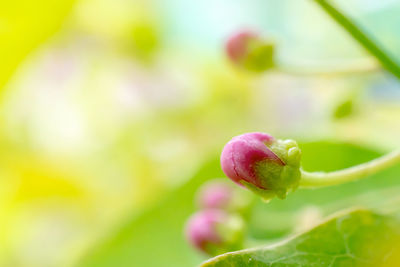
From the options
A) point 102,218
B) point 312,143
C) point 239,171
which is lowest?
point 102,218

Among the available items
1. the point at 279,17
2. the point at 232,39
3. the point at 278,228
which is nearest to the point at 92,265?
the point at 278,228

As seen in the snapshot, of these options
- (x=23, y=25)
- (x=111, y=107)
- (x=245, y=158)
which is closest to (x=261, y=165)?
(x=245, y=158)

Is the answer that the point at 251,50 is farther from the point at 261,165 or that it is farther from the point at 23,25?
the point at 23,25

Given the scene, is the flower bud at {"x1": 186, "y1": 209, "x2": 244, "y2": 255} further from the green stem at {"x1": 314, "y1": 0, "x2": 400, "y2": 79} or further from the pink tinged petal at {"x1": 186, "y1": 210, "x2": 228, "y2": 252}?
the green stem at {"x1": 314, "y1": 0, "x2": 400, "y2": 79}

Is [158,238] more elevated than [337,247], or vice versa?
[337,247]

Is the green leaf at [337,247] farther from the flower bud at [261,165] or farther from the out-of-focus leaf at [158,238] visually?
the out-of-focus leaf at [158,238]

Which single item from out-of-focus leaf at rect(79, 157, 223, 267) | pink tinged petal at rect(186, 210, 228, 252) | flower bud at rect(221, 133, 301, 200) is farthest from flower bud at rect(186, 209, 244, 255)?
out-of-focus leaf at rect(79, 157, 223, 267)

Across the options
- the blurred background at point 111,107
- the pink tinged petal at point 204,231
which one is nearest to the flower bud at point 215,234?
the pink tinged petal at point 204,231

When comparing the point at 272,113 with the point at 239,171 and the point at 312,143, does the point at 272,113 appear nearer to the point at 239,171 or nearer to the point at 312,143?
the point at 312,143
